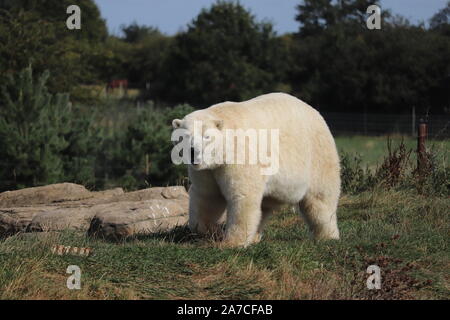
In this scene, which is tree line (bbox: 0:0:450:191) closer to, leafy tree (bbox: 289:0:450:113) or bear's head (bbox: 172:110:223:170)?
leafy tree (bbox: 289:0:450:113)

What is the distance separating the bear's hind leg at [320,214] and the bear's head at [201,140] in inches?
58.6

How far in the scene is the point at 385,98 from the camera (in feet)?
98.4

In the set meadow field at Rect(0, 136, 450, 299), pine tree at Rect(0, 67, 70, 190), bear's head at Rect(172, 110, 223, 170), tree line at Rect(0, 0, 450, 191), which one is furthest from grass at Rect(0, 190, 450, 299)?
pine tree at Rect(0, 67, 70, 190)

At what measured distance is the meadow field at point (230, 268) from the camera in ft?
16.6

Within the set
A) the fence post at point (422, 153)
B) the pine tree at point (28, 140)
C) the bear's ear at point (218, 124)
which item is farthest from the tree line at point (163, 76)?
the bear's ear at point (218, 124)

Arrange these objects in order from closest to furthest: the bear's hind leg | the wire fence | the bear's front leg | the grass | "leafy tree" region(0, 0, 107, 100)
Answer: the grass < the bear's front leg < the bear's hind leg < "leafy tree" region(0, 0, 107, 100) < the wire fence

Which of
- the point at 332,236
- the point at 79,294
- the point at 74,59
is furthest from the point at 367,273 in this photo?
the point at 74,59

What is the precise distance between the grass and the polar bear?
359mm

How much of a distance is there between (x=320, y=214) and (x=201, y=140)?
1872mm

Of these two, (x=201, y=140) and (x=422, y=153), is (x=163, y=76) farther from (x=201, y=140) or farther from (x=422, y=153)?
(x=201, y=140)

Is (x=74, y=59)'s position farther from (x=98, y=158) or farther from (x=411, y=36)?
(x=411, y=36)

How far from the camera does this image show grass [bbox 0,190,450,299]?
5.05 m

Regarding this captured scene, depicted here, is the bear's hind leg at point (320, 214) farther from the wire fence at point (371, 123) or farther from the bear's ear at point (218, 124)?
the wire fence at point (371, 123)

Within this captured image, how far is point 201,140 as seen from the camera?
6.13 meters
